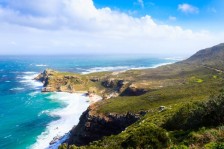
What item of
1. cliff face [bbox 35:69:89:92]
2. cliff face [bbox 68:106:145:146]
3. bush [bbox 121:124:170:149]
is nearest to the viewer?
bush [bbox 121:124:170:149]

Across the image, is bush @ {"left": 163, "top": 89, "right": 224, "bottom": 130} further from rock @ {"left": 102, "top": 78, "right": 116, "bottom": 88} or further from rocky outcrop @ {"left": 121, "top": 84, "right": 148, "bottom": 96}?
rock @ {"left": 102, "top": 78, "right": 116, "bottom": 88}

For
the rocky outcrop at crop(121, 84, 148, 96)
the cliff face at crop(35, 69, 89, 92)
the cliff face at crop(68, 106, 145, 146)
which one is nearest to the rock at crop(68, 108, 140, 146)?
the cliff face at crop(68, 106, 145, 146)

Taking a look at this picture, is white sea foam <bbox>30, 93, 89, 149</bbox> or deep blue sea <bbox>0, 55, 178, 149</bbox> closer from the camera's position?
white sea foam <bbox>30, 93, 89, 149</bbox>

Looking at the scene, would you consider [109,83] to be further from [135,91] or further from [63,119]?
[63,119]

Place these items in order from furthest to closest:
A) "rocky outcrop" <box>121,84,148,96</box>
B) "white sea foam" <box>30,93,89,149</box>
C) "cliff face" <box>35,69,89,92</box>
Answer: "cliff face" <box>35,69,89,92</box>
"rocky outcrop" <box>121,84,148,96</box>
"white sea foam" <box>30,93,89,149</box>

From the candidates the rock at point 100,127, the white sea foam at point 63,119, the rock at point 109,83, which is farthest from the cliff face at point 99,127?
the rock at point 109,83

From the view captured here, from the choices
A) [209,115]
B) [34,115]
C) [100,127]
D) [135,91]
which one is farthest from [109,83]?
[209,115]
